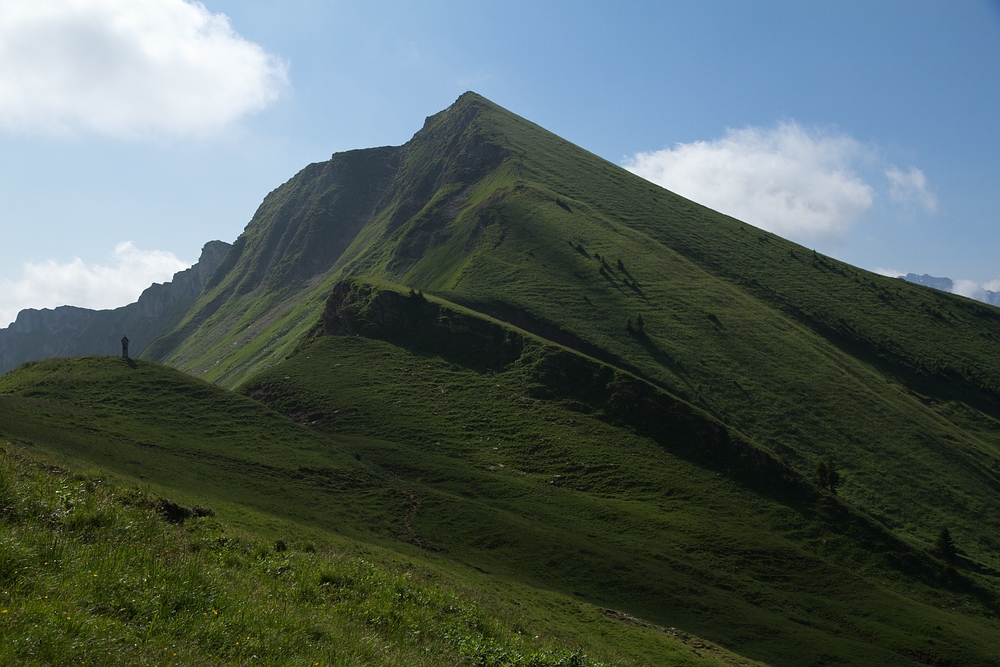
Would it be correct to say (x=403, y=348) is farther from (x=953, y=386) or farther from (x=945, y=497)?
(x=953, y=386)

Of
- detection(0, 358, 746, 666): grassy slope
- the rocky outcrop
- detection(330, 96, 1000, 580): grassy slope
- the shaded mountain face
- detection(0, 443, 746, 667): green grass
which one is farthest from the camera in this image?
the shaded mountain face

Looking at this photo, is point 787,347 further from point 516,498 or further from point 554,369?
point 516,498

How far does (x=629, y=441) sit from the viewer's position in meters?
101

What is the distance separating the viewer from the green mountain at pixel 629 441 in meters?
63.9

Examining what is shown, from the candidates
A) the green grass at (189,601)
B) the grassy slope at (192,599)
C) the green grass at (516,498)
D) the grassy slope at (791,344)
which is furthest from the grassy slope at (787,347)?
the green grass at (189,601)

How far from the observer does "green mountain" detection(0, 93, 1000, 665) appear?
6391 cm

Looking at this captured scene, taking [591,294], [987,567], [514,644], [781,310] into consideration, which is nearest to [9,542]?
[514,644]

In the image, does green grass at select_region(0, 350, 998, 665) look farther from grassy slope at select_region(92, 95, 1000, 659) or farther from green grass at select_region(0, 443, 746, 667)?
green grass at select_region(0, 443, 746, 667)

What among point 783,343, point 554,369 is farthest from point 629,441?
point 783,343

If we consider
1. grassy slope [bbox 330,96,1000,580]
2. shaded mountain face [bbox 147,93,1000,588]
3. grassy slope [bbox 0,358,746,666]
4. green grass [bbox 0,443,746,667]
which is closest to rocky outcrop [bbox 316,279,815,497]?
shaded mountain face [bbox 147,93,1000,588]

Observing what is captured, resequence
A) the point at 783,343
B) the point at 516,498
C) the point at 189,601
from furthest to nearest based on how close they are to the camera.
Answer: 1. the point at 783,343
2. the point at 516,498
3. the point at 189,601

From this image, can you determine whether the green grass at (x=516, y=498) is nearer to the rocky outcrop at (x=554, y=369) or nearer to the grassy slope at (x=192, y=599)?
the rocky outcrop at (x=554, y=369)

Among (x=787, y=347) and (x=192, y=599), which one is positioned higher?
(x=787, y=347)

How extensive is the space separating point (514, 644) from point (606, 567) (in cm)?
5262
